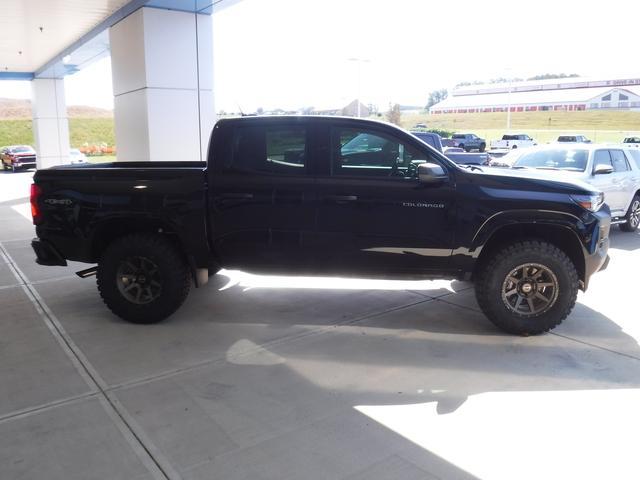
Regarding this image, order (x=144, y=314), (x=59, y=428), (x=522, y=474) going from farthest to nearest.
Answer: (x=144, y=314), (x=59, y=428), (x=522, y=474)

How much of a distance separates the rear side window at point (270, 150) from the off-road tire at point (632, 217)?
8.21 metres

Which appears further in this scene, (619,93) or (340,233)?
(619,93)

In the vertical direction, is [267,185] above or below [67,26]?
below

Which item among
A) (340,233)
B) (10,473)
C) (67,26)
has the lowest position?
(10,473)

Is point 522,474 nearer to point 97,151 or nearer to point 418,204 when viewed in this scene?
point 418,204

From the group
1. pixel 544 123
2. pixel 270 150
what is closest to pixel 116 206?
pixel 270 150

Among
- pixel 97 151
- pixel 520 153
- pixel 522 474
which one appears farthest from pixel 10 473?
pixel 97 151

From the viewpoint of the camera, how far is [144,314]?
18.0ft

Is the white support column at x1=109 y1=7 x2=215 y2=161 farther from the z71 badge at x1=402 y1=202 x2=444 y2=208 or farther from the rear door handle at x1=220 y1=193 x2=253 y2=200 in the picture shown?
the z71 badge at x1=402 y1=202 x2=444 y2=208

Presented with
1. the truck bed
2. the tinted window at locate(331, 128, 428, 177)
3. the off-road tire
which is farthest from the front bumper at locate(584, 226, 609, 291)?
the off-road tire

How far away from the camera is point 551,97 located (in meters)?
95.9

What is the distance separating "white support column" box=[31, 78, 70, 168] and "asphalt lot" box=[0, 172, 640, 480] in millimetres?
20518

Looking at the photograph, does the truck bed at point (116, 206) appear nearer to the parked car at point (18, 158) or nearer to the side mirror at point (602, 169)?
the side mirror at point (602, 169)

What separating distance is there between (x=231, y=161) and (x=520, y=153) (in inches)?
284
